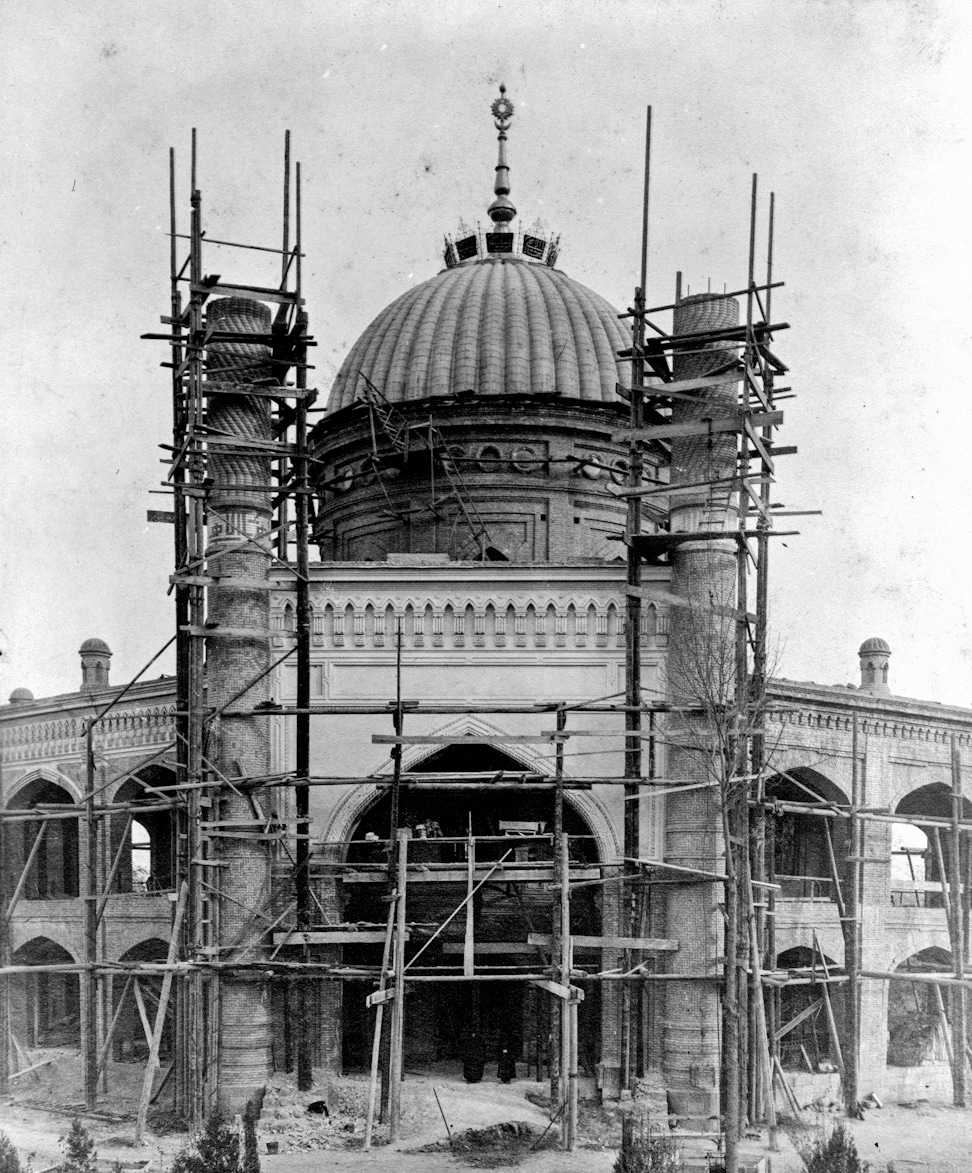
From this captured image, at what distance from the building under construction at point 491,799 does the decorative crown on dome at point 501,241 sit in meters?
9.91

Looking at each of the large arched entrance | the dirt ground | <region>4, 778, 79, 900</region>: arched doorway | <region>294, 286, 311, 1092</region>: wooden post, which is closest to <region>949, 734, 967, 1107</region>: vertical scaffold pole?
the dirt ground

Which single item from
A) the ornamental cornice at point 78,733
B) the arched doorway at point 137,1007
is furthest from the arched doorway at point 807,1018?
the ornamental cornice at point 78,733

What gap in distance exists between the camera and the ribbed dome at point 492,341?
28078mm

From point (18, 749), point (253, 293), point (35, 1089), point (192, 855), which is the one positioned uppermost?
point (253, 293)

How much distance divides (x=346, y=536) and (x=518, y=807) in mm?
7066

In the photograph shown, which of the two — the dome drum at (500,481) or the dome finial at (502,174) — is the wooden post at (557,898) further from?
the dome finial at (502,174)

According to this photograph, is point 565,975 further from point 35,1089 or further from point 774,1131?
point 35,1089

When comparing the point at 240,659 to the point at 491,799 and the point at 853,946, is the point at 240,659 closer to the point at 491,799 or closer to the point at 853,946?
the point at 491,799

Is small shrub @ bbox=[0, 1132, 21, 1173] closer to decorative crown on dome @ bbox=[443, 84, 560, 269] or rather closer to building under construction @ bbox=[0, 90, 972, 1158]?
building under construction @ bbox=[0, 90, 972, 1158]

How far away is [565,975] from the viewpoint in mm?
18672

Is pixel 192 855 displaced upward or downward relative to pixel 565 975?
upward

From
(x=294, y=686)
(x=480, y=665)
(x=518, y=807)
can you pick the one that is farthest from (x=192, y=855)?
(x=518, y=807)

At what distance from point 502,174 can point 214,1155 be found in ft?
79.1

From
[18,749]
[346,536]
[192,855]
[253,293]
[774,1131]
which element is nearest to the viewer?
[774,1131]
